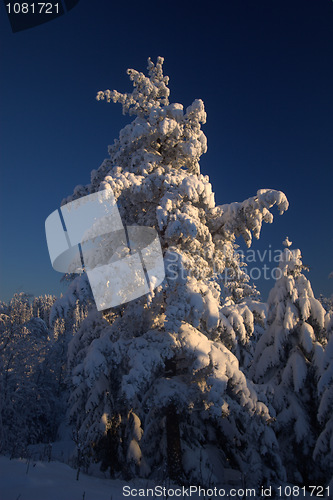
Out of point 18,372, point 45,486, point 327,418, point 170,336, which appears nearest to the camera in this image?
point 45,486

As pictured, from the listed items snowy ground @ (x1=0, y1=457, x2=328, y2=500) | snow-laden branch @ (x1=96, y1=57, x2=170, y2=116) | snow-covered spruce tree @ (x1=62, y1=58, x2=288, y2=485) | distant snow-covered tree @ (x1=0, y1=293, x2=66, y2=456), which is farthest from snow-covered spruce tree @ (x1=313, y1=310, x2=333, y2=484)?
distant snow-covered tree @ (x1=0, y1=293, x2=66, y2=456)

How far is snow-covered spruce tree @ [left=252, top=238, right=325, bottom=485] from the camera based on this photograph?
42.4 ft

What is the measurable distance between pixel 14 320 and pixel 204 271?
66.1 feet

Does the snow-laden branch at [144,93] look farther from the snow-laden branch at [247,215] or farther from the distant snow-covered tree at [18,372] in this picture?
the distant snow-covered tree at [18,372]

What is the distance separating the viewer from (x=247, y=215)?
30.5 ft

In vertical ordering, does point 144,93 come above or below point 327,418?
above

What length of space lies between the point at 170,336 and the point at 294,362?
809 centimetres

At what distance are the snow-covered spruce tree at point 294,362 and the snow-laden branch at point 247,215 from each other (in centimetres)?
575

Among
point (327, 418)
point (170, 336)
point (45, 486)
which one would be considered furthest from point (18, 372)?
point (45, 486)

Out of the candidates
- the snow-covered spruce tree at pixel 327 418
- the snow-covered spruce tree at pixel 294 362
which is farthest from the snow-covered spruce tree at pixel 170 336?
the snow-covered spruce tree at pixel 294 362

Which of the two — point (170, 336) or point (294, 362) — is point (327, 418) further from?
point (170, 336)

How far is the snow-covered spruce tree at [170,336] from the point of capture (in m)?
7.89

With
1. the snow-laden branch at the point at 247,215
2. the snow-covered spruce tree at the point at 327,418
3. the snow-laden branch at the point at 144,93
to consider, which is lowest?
the snow-covered spruce tree at the point at 327,418

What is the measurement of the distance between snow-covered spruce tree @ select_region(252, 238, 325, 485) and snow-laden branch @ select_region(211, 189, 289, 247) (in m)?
5.75
